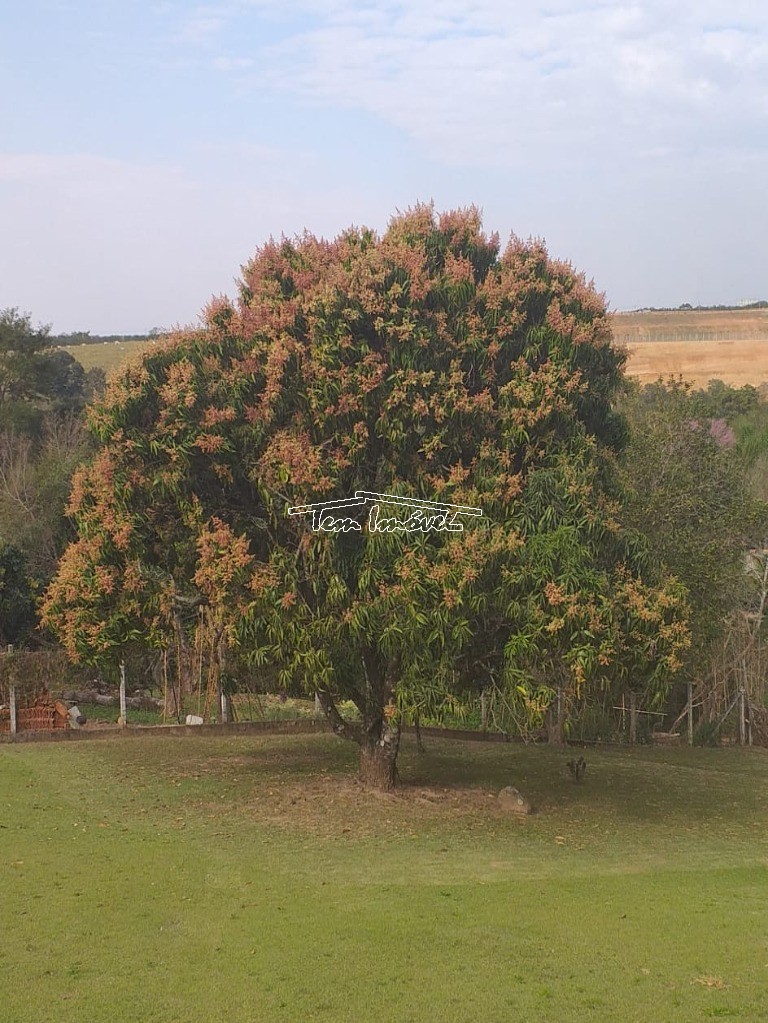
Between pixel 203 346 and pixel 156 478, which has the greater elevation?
pixel 203 346

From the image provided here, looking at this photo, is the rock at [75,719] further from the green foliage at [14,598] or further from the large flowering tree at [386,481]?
the large flowering tree at [386,481]

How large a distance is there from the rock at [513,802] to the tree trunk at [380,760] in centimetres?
178

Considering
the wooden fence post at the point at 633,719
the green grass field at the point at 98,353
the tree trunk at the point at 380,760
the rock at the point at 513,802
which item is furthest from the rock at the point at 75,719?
the green grass field at the point at 98,353

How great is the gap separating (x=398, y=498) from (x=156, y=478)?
11.5 ft

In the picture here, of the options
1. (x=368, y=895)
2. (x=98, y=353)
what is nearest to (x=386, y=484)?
(x=368, y=895)

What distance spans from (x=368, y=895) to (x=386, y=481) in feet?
19.3

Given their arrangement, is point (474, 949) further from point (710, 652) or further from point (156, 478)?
point (710, 652)

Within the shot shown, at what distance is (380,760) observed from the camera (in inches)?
646

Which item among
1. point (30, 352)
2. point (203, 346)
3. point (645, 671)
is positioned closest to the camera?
point (645, 671)

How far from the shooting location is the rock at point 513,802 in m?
15.7

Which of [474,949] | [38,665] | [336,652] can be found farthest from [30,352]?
[474,949]

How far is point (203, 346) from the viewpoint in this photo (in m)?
15.4

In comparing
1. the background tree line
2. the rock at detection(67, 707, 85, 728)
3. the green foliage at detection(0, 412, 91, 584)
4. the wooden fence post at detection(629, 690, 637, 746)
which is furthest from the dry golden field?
the background tree line

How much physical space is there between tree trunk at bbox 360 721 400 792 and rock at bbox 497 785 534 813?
1.78 metres
